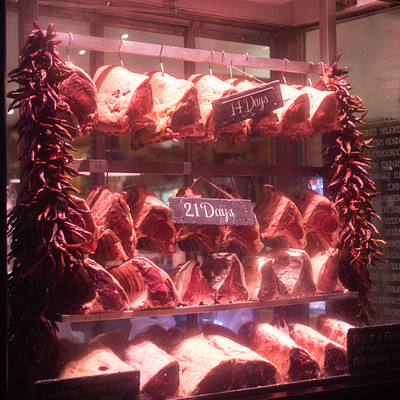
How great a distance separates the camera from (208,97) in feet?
12.9

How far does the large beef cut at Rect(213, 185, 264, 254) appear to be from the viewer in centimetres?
396

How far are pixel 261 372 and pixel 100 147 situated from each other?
1.57m

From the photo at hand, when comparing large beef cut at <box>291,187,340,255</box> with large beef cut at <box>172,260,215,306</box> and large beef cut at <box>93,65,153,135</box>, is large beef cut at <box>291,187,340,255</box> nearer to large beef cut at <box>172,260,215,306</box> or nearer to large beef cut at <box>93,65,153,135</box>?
large beef cut at <box>172,260,215,306</box>

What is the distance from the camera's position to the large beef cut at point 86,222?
3.19 meters

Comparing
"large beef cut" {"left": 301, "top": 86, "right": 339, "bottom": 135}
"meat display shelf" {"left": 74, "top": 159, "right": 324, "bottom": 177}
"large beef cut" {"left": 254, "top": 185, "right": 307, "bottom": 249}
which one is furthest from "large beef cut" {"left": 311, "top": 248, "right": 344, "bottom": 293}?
"large beef cut" {"left": 301, "top": 86, "right": 339, "bottom": 135}

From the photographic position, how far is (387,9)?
185 inches

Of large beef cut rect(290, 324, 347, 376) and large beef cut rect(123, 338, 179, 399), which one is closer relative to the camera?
large beef cut rect(123, 338, 179, 399)

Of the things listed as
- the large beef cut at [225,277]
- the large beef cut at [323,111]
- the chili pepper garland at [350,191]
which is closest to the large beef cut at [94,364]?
the large beef cut at [225,277]

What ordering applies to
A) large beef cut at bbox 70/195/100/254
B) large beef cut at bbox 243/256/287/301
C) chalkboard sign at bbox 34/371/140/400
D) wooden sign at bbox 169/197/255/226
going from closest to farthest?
chalkboard sign at bbox 34/371/140/400 → large beef cut at bbox 70/195/100/254 → wooden sign at bbox 169/197/255/226 → large beef cut at bbox 243/256/287/301

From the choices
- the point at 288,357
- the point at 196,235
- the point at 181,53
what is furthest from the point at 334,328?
the point at 181,53

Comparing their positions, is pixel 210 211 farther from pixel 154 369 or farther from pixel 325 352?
pixel 325 352

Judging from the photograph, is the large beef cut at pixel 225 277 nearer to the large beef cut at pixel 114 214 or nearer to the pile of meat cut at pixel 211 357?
the pile of meat cut at pixel 211 357

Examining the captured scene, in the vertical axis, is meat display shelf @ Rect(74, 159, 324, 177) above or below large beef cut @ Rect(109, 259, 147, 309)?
above

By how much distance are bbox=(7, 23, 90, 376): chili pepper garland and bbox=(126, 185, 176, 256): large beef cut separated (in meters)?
0.53
